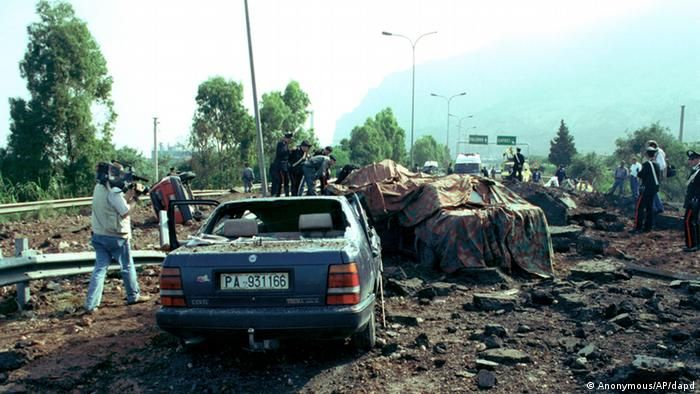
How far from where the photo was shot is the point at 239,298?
4055 millimetres

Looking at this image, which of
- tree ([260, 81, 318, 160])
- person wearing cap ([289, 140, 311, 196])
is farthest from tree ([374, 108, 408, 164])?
person wearing cap ([289, 140, 311, 196])

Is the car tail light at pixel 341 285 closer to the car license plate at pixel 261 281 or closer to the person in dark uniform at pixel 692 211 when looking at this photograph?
the car license plate at pixel 261 281

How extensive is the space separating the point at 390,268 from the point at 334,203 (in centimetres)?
369

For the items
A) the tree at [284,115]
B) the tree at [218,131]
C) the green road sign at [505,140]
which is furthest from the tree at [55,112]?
the green road sign at [505,140]

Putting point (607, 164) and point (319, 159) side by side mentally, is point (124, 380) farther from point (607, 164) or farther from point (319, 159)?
point (607, 164)

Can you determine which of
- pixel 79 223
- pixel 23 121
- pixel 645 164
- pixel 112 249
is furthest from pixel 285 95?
pixel 112 249

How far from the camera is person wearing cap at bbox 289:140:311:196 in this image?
43.8 feet

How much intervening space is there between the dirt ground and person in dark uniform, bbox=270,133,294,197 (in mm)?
6937

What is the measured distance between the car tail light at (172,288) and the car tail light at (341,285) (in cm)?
108

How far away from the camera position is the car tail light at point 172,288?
4113 millimetres

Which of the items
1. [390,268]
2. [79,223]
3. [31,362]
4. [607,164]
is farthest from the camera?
[607,164]

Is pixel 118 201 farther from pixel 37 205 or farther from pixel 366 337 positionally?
pixel 37 205

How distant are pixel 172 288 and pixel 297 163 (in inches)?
367

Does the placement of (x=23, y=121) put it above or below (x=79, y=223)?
above
